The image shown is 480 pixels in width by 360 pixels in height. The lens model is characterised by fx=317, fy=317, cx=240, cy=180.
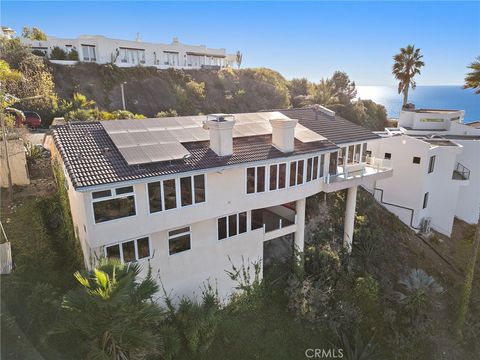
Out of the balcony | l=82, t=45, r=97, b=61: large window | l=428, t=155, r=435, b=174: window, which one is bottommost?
l=428, t=155, r=435, b=174: window

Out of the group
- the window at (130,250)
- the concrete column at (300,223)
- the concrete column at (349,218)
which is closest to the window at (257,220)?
the concrete column at (300,223)

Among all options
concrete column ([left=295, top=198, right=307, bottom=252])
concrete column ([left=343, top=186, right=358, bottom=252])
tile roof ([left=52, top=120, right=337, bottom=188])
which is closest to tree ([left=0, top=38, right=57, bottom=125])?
tile roof ([left=52, top=120, right=337, bottom=188])

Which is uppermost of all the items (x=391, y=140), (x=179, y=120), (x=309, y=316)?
(x=179, y=120)

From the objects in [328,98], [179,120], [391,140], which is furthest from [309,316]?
[328,98]

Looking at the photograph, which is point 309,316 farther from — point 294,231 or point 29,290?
point 29,290

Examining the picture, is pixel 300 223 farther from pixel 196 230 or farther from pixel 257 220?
pixel 196 230

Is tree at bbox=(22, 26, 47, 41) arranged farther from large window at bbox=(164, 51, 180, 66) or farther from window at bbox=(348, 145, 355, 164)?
window at bbox=(348, 145, 355, 164)
